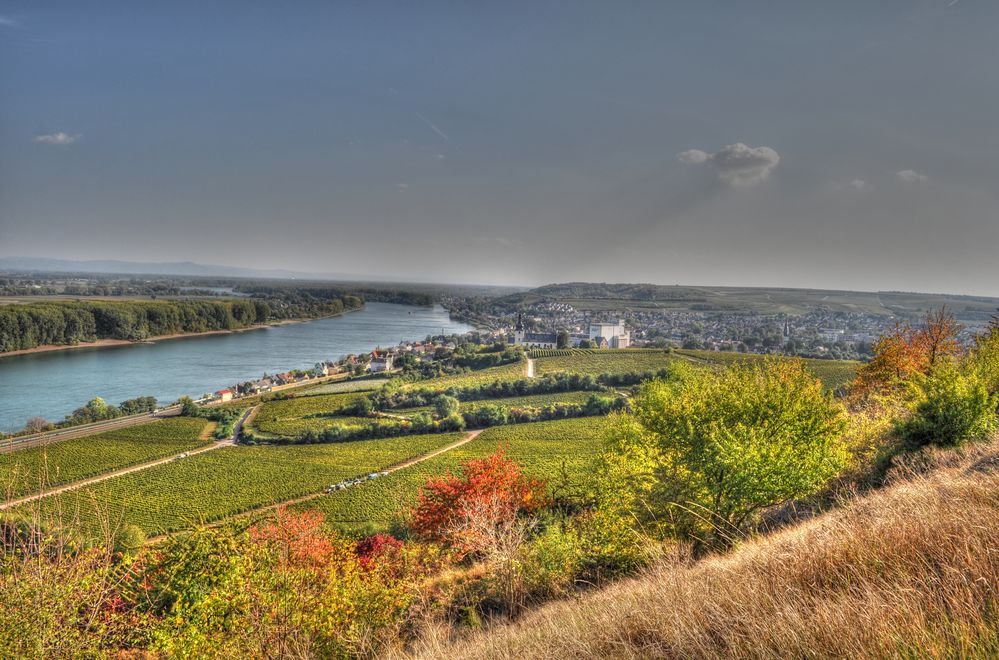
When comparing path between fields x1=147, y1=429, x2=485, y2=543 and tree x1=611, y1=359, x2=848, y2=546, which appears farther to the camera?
path between fields x1=147, y1=429, x2=485, y2=543

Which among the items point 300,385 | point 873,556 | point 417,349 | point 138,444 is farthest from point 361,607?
point 417,349

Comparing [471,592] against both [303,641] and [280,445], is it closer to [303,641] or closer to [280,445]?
[303,641]

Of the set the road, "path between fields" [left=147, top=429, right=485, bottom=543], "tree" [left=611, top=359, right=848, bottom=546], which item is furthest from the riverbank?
"tree" [left=611, top=359, right=848, bottom=546]

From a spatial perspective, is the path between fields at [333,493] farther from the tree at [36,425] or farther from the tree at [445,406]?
the tree at [36,425]

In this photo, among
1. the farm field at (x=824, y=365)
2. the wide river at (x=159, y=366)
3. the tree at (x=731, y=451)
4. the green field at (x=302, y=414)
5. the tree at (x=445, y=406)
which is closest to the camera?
the tree at (x=731, y=451)

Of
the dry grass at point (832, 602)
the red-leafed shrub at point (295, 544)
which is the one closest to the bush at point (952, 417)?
the dry grass at point (832, 602)

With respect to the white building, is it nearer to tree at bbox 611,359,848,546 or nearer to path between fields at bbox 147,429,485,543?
path between fields at bbox 147,429,485,543
